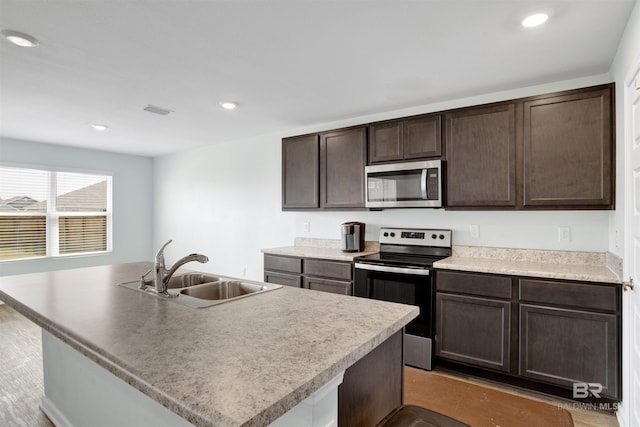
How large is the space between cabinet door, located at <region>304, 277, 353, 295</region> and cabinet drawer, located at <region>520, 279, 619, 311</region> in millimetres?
1431

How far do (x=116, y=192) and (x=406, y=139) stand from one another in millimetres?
5085

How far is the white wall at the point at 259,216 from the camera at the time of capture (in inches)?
110

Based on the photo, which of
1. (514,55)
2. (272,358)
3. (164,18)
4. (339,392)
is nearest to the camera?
(272,358)

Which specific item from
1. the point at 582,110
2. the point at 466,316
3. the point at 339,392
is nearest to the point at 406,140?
the point at 582,110

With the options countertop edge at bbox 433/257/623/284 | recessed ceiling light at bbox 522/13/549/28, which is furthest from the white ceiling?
countertop edge at bbox 433/257/623/284

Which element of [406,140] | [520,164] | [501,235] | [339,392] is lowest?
[339,392]

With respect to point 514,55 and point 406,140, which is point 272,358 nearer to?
point 514,55

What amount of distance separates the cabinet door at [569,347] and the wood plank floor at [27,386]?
0.17m

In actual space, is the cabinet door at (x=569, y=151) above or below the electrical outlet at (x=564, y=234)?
above

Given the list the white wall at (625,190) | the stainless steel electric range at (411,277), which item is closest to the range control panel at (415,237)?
the stainless steel electric range at (411,277)

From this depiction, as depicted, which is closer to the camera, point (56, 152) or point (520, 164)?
point (520, 164)

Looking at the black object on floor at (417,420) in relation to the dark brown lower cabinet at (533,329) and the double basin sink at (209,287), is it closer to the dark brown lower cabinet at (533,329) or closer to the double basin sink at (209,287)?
the double basin sink at (209,287)

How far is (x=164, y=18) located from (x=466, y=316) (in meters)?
2.79

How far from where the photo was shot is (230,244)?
5.12 m
